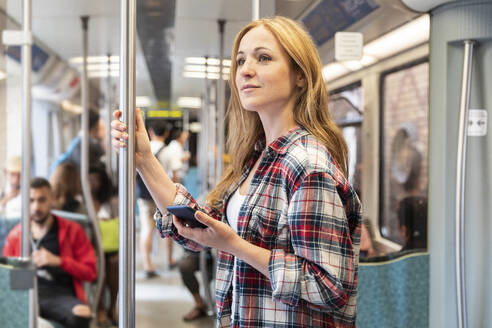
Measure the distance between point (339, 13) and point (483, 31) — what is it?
26.4 inches

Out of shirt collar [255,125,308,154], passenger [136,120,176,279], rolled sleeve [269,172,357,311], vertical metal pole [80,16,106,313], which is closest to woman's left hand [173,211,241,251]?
rolled sleeve [269,172,357,311]

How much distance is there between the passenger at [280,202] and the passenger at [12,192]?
130 cm

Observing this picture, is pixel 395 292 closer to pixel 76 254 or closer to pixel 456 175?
pixel 456 175

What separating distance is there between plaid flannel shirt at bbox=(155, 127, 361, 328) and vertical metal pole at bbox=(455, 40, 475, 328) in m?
1.30

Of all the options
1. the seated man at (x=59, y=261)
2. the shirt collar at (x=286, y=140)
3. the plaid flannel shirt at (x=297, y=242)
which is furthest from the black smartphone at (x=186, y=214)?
the seated man at (x=59, y=261)

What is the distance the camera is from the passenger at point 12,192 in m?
2.46

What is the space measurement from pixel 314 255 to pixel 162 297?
1.71 metres

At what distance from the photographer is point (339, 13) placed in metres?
2.43

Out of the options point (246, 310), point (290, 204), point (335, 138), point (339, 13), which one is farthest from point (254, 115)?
point (339, 13)

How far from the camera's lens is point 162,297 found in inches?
104

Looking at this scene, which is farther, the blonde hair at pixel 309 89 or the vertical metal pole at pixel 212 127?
the vertical metal pole at pixel 212 127

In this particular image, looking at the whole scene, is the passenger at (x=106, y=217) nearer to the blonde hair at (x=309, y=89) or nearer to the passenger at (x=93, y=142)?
the passenger at (x=93, y=142)

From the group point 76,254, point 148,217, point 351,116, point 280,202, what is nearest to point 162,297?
point 148,217

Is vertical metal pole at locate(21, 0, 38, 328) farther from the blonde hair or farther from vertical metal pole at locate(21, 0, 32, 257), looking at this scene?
the blonde hair
